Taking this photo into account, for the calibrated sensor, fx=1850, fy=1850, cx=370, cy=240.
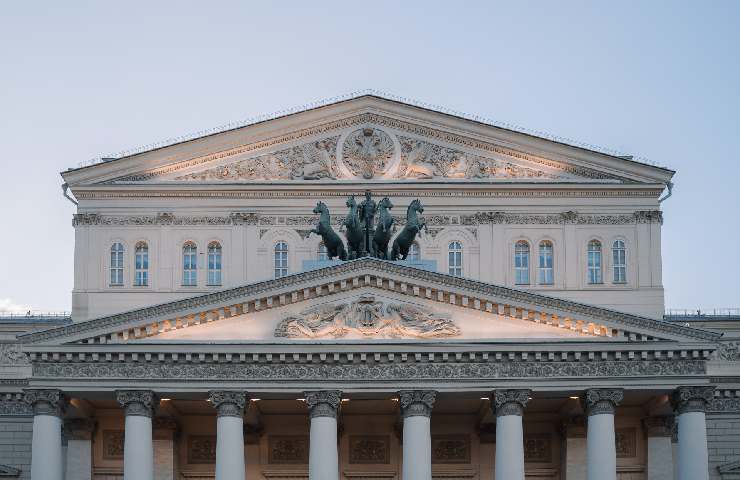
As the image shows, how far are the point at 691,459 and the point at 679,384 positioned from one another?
215 cm

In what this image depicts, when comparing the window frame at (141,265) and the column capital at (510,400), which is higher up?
the window frame at (141,265)

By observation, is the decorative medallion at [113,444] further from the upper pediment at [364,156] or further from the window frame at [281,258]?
the upper pediment at [364,156]

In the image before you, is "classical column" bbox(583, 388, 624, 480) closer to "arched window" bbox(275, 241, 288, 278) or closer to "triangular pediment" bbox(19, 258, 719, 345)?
"triangular pediment" bbox(19, 258, 719, 345)

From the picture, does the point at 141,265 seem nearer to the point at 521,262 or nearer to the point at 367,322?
the point at 367,322

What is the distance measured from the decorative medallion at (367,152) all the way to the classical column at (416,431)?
40.7ft

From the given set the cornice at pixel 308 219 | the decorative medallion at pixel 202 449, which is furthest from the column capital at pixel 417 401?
the cornice at pixel 308 219

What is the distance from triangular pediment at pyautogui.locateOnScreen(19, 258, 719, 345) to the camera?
53.1 meters

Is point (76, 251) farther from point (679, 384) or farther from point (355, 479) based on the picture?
point (679, 384)

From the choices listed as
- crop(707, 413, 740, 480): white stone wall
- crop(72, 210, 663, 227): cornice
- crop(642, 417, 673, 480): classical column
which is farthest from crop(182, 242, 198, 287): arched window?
crop(707, 413, 740, 480): white stone wall

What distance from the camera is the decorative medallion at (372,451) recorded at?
5838cm

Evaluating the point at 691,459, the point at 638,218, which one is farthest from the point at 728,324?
the point at 691,459

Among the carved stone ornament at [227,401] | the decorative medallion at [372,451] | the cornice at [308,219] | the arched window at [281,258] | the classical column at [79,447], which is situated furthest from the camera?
the cornice at [308,219]

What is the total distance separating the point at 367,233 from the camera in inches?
2195

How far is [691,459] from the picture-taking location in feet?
173
